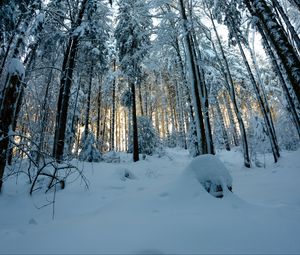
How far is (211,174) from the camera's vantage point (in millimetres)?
4031

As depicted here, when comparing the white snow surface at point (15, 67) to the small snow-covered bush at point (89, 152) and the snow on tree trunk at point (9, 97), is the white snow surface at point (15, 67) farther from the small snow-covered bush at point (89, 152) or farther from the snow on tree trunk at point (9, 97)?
the small snow-covered bush at point (89, 152)

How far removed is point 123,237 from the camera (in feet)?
7.73

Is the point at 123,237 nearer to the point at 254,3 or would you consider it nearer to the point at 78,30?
the point at 254,3

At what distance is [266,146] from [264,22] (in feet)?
37.1

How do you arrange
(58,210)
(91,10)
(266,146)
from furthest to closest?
(266,146)
(91,10)
(58,210)

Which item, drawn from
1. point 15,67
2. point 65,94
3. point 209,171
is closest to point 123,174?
point 209,171

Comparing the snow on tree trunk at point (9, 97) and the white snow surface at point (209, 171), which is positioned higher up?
the snow on tree trunk at point (9, 97)

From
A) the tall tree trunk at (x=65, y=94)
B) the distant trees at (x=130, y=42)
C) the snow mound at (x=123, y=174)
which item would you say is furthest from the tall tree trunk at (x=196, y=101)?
the distant trees at (x=130, y=42)

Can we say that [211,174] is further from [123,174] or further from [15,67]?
[15,67]

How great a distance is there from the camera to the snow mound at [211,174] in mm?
3881

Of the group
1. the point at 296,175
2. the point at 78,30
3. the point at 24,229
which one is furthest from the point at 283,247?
the point at 78,30

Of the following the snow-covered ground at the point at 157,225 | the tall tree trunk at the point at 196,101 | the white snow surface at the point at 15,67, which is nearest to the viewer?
the snow-covered ground at the point at 157,225

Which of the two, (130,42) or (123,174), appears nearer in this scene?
(123,174)

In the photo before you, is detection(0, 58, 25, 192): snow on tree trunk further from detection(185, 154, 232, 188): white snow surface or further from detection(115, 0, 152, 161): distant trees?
detection(115, 0, 152, 161): distant trees
